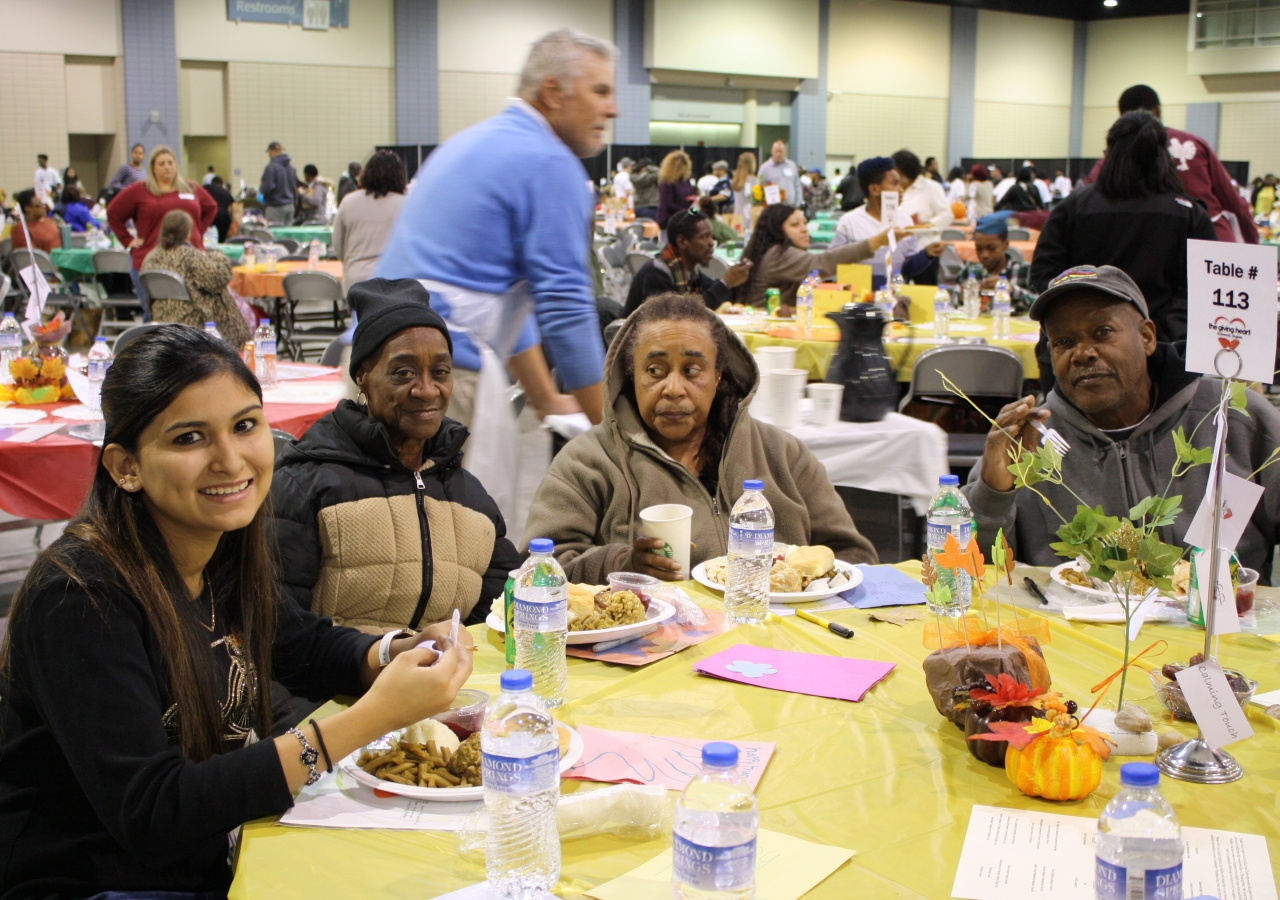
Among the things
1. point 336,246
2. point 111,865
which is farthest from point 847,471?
point 336,246

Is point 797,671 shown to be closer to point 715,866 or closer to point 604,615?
point 604,615

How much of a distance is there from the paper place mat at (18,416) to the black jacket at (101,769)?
2599 millimetres

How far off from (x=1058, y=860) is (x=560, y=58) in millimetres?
2439

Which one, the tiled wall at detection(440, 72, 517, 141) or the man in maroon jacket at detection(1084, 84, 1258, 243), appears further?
the tiled wall at detection(440, 72, 517, 141)

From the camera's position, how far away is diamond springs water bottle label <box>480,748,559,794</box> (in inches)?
46.9

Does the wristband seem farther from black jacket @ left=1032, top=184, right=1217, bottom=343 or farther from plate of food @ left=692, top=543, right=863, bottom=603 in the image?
black jacket @ left=1032, top=184, right=1217, bottom=343

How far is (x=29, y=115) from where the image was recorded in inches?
710

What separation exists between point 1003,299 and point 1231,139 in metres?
24.4

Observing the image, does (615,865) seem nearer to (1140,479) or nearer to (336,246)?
(1140,479)

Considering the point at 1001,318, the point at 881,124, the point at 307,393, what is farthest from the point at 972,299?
the point at 881,124

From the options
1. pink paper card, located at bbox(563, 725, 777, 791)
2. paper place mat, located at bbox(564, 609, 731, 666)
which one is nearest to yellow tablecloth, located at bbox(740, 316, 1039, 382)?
paper place mat, located at bbox(564, 609, 731, 666)

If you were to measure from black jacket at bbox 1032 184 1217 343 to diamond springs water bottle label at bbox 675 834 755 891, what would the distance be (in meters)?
3.85

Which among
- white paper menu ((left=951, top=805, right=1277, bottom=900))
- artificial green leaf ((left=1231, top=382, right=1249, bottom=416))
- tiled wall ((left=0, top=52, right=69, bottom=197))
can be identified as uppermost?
tiled wall ((left=0, top=52, right=69, bottom=197))

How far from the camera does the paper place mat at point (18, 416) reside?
3812 mm
